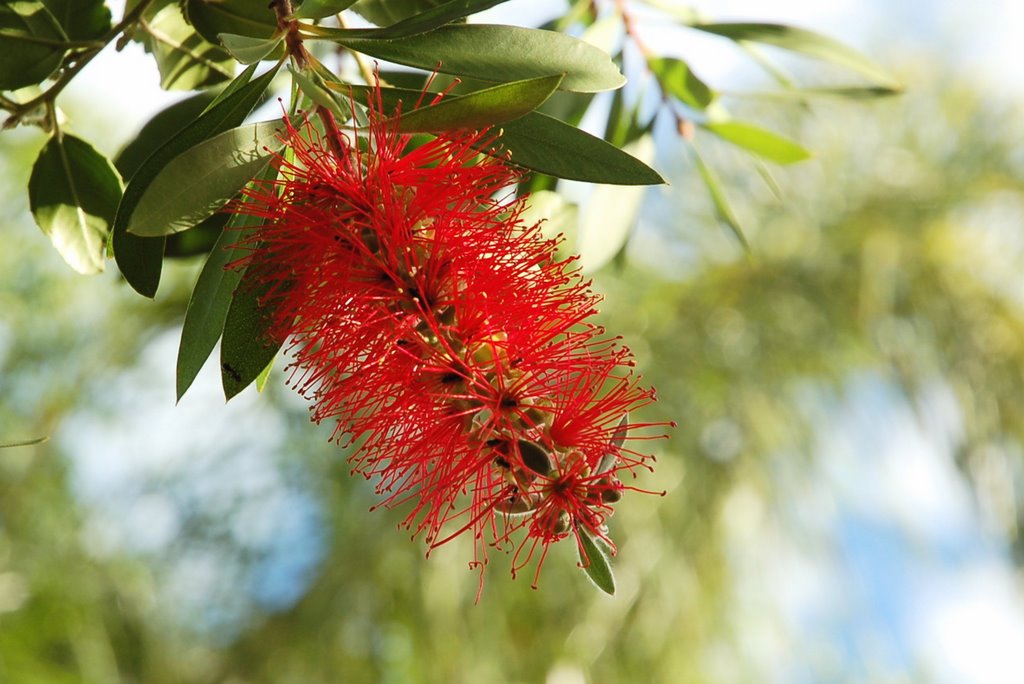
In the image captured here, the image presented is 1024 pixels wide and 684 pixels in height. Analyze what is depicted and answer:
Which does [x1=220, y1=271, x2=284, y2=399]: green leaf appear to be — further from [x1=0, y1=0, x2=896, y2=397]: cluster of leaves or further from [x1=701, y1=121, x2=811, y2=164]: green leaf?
[x1=701, y1=121, x2=811, y2=164]: green leaf

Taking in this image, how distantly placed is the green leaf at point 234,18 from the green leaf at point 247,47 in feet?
0.25

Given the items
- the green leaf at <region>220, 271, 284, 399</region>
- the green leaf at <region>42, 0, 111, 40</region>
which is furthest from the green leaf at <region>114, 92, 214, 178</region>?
the green leaf at <region>220, 271, 284, 399</region>

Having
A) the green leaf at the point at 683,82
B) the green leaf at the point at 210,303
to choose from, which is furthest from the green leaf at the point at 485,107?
the green leaf at the point at 683,82

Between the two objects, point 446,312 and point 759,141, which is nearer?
point 446,312

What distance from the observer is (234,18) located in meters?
0.63

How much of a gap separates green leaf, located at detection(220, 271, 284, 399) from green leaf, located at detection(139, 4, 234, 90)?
20 centimetres

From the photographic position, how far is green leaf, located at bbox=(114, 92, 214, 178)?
0.79m

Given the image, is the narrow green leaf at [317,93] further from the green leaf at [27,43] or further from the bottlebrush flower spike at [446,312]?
the green leaf at [27,43]

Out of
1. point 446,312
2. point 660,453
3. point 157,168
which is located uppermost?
point 157,168

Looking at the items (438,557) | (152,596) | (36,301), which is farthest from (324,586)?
(36,301)

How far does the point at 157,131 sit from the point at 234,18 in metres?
0.21

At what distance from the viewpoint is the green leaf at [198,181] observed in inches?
20.0

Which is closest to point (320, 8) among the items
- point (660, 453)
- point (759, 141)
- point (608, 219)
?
point (608, 219)

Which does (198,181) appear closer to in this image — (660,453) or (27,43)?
(27,43)
